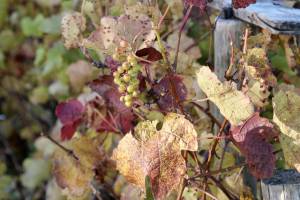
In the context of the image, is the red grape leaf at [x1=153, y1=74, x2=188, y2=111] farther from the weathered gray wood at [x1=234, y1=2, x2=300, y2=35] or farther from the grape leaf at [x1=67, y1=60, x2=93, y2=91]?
the grape leaf at [x1=67, y1=60, x2=93, y2=91]

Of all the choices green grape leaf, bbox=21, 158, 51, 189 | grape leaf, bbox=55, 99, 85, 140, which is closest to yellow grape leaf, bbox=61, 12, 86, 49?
grape leaf, bbox=55, 99, 85, 140

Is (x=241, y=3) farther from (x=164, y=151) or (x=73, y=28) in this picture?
(x=73, y=28)

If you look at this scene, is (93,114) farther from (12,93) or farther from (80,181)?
(12,93)

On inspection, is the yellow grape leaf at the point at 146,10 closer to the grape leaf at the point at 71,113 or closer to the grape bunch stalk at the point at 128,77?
the grape bunch stalk at the point at 128,77

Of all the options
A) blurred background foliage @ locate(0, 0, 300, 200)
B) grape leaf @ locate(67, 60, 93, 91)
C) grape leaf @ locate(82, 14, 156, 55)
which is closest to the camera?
grape leaf @ locate(82, 14, 156, 55)

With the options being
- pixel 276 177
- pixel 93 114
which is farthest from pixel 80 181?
pixel 276 177

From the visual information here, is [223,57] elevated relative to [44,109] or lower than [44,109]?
elevated

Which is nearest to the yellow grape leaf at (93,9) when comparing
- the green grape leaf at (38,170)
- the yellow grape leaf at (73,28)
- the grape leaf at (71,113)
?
the yellow grape leaf at (73,28)
